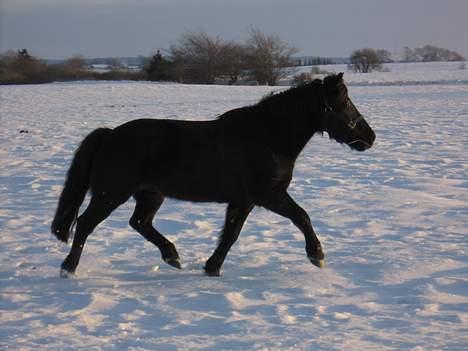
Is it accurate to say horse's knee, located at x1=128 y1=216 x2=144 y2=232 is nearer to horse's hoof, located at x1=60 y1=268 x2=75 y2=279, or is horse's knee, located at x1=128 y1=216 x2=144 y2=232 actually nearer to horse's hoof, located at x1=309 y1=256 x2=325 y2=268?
horse's hoof, located at x1=60 y1=268 x2=75 y2=279

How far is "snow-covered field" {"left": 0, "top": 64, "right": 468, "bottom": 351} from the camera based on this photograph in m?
3.76

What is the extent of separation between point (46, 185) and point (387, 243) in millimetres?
5510

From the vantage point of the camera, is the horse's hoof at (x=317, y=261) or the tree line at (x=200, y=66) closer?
the horse's hoof at (x=317, y=261)

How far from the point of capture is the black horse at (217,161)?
5043 mm

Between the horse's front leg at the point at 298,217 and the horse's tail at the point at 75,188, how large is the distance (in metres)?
1.55

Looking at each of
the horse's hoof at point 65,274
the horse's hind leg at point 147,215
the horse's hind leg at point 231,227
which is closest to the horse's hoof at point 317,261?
the horse's hind leg at point 231,227

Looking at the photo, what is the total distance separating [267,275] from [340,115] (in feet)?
4.98

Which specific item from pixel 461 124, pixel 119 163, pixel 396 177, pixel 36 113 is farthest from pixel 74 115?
pixel 119 163

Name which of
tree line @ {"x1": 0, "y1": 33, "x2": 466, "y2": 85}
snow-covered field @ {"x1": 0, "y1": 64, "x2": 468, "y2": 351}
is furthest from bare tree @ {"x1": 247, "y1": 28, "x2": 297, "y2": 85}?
snow-covered field @ {"x1": 0, "y1": 64, "x2": 468, "y2": 351}

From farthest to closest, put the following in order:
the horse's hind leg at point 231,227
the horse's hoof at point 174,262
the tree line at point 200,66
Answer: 1. the tree line at point 200,66
2. the horse's hoof at point 174,262
3. the horse's hind leg at point 231,227

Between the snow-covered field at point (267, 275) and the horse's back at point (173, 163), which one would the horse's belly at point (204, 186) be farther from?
the snow-covered field at point (267, 275)

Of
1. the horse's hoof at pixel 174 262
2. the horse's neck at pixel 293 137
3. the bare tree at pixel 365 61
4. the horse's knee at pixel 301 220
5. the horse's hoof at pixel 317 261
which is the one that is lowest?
the horse's hoof at pixel 174 262

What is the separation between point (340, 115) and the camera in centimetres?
529

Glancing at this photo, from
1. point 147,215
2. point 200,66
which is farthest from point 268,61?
point 147,215
